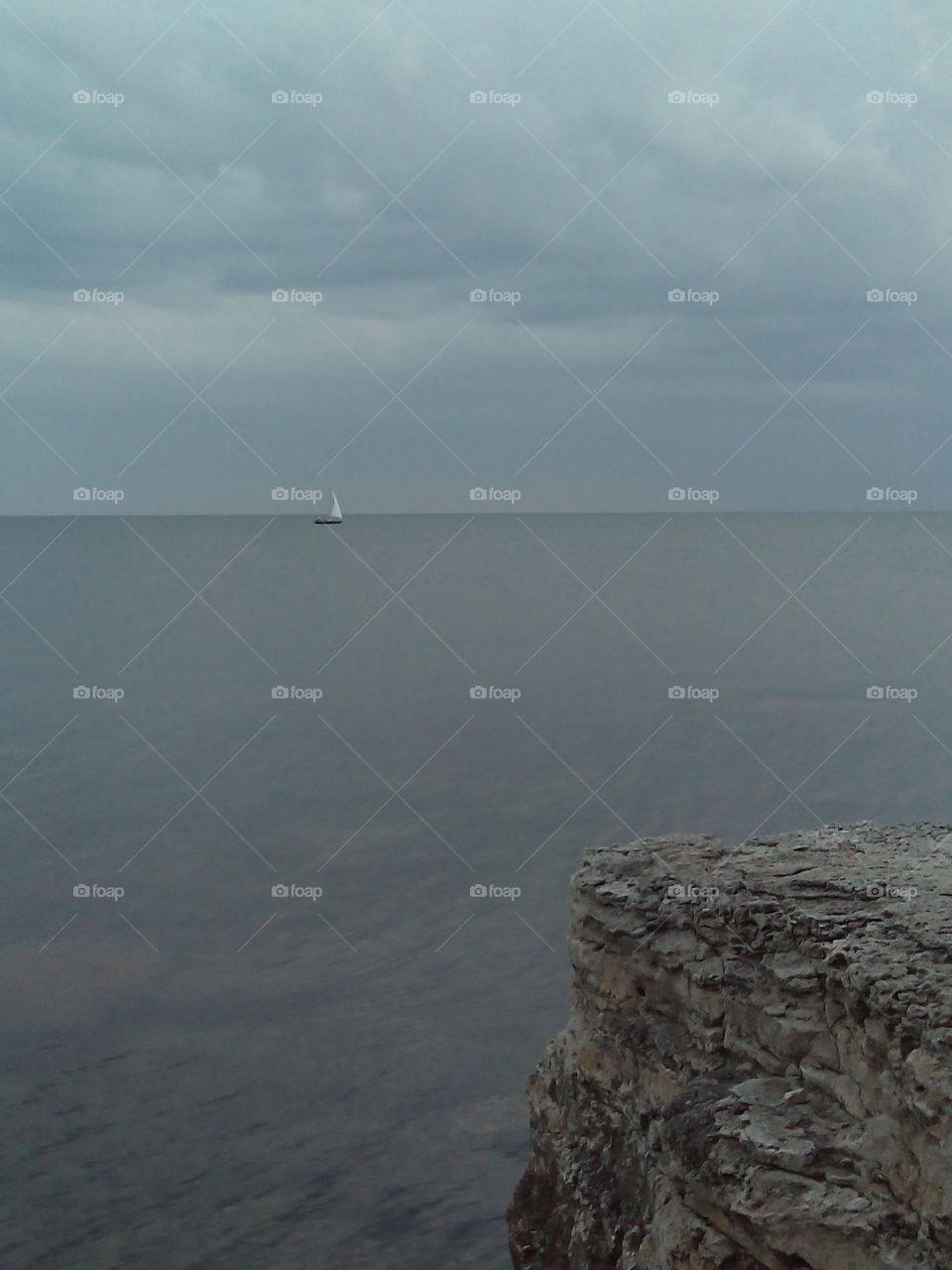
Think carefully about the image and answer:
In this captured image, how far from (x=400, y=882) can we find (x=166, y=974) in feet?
22.0

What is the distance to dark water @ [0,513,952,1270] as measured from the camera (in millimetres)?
18062

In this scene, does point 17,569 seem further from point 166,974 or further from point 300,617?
point 166,974

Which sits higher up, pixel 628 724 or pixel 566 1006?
pixel 628 724

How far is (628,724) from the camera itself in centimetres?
4622

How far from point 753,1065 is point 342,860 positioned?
75.3 feet

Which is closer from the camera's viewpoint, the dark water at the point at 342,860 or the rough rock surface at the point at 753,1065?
the rough rock surface at the point at 753,1065

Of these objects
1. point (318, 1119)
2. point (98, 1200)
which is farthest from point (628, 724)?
point (98, 1200)

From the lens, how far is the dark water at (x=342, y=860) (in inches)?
711

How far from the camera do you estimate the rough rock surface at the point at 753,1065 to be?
27.9ft

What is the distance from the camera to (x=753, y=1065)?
10398mm

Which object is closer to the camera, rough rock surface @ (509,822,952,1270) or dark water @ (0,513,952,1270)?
rough rock surface @ (509,822,952,1270)

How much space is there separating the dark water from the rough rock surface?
5557mm

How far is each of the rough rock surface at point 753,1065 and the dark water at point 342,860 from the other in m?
5.56

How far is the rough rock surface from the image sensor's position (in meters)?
8.50
